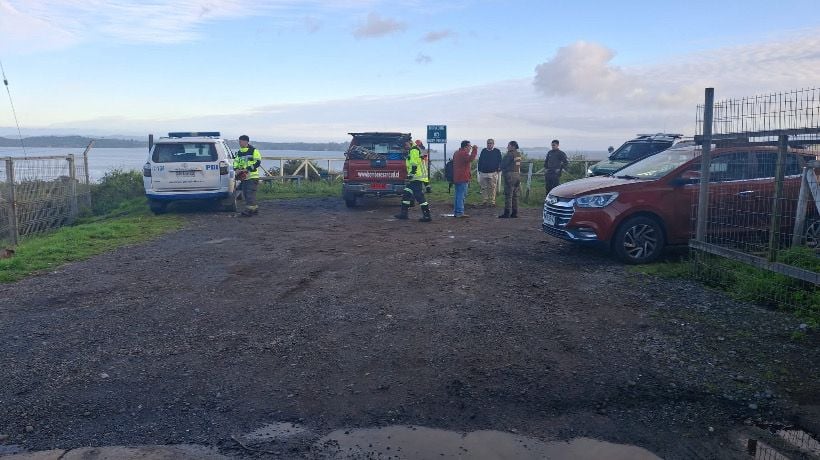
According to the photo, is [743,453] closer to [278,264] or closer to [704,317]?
[704,317]

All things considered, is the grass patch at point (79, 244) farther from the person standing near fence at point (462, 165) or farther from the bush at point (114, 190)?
the person standing near fence at point (462, 165)

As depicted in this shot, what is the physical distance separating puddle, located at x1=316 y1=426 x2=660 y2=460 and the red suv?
5016 millimetres

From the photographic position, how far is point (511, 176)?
14.8 meters

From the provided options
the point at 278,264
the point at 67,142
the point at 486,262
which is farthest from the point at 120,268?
the point at 67,142

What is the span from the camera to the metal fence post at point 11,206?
13289 mm

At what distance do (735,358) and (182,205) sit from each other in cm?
1509

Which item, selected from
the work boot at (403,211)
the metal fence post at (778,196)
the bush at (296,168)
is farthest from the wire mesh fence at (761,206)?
the bush at (296,168)

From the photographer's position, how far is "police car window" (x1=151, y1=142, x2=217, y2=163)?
15258 mm

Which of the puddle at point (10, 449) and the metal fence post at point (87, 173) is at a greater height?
the metal fence post at point (87, 173)

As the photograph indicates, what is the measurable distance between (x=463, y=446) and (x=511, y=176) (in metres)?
11.1

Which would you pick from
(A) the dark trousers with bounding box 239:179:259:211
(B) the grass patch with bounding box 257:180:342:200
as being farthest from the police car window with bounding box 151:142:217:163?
(B) the grass patch with bounding box 257:180:342:200

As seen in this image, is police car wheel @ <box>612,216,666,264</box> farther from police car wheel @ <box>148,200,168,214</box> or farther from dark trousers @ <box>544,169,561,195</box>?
police car wheel @ <box>148,200,168,214</box>

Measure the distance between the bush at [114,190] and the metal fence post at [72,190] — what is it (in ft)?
6.88

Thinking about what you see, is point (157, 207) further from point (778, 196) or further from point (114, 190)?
point (778, 196)
